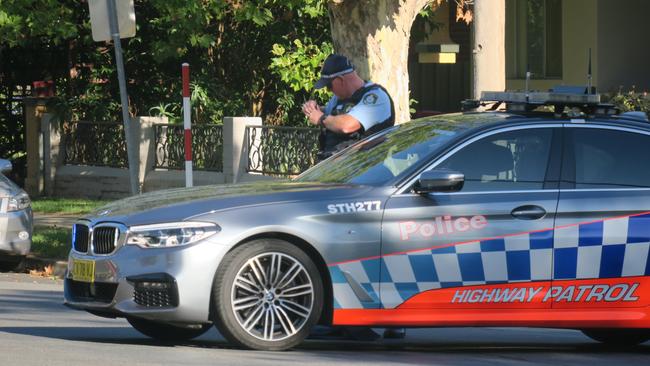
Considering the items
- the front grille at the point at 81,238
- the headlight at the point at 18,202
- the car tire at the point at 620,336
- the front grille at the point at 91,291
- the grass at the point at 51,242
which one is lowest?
the grass at the point at 51,242

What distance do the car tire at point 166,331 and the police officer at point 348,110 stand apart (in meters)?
2.20

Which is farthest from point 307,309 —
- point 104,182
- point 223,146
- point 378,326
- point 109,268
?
point 104,182

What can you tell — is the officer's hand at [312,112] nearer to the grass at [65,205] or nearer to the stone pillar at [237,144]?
the grass at [65,205]

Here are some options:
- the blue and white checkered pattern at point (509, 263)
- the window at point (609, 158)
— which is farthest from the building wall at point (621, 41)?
the blue and white checkered pattern at point (509, 263)

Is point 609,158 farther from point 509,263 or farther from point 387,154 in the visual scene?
point 387,154

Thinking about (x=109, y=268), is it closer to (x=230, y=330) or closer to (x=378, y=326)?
(x=230, y=330)

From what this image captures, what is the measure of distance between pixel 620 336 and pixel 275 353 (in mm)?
2693

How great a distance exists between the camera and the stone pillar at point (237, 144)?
65.2 feet

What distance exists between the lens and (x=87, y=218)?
27.3 feet

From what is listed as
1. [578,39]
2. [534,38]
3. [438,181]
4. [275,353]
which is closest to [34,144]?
[534,38]

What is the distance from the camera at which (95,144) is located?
2308 cm

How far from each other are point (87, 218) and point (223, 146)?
11915 millimetres

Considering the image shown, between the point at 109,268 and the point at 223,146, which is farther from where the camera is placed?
the point at 223,146

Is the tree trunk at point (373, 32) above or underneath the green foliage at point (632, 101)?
above
